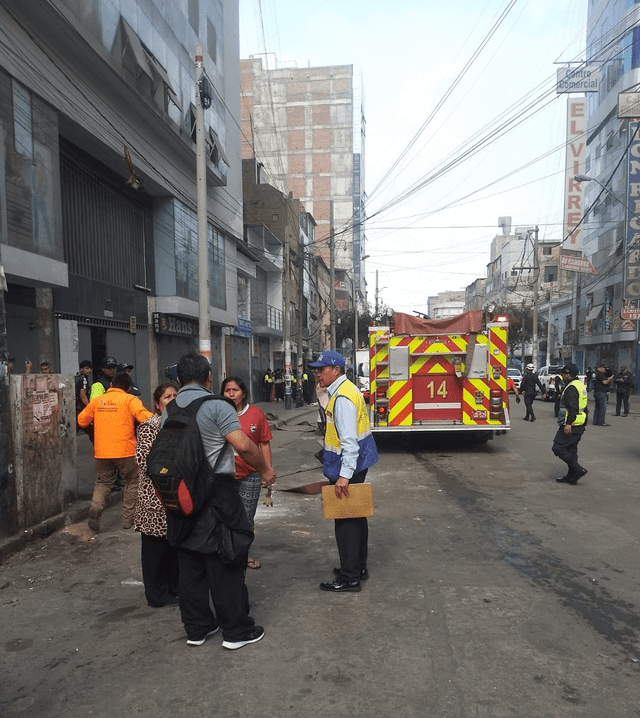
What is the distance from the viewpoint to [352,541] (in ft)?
14.1

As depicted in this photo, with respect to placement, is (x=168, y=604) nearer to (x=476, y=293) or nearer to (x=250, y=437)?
(x=250, y=437)

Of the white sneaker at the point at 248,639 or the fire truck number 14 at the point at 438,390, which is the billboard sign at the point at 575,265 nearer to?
the fire truck number 14 at the point at 438,390

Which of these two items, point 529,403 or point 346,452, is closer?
point 346,452

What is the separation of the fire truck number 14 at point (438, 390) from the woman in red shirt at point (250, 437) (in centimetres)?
665

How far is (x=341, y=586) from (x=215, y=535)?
1.43m

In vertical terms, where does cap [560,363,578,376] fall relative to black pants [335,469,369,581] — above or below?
above


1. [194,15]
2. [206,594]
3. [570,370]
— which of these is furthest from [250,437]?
[194,15]

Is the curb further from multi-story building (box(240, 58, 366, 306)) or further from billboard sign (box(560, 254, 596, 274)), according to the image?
multi-story building (box(240, 58, 366, 306))

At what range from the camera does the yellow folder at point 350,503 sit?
4.14 metres

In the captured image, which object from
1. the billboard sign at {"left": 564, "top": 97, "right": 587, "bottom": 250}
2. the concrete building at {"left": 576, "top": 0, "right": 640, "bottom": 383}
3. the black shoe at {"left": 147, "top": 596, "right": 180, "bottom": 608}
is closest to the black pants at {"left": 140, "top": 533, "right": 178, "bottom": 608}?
the black shoe at {"left": 147, "top": 596, "right": 180, "bottom": 608}

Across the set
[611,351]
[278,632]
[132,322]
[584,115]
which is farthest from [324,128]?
[278,632]

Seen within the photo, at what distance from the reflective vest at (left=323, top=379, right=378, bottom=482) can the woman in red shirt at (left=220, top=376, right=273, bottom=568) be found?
1.63 ft

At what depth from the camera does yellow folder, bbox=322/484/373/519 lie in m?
4.14

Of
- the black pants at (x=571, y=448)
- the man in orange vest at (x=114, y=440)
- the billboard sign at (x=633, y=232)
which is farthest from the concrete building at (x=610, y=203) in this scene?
the man in orange vest at (x=114, y=440)
